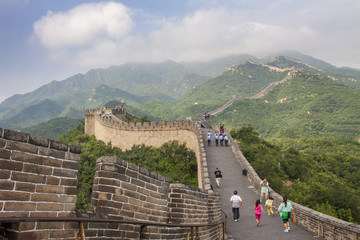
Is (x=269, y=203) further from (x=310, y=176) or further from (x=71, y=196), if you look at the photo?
(x=310, y=176)

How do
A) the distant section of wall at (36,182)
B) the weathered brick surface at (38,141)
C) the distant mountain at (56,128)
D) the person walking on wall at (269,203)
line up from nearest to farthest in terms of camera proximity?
the distant section of wall at (36,182)
the weathered brick surface at (38,141)
the person walking on wall at (269,203)
the distant mountain at (56,128)

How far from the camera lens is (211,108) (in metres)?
78.0

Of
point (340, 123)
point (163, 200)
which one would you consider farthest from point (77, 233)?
point (340, 123)

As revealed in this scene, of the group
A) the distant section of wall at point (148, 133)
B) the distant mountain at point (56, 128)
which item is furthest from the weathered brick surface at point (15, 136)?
the distant mountain at point (56, 128)

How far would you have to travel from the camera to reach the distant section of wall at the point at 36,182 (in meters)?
2.52

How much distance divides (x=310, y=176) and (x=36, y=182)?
76.0ft

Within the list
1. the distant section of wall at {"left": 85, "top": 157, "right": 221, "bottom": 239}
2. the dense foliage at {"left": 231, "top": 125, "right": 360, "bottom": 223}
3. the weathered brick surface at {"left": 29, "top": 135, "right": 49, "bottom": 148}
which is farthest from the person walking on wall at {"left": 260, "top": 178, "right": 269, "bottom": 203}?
the weathered brick surface at {"left": 29, "top": 135, "right": 49, "bottom": 148}

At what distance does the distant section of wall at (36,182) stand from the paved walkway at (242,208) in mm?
6604

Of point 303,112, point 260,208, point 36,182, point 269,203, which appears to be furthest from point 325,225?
point 303,112

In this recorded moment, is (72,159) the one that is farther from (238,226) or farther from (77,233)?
(238,226)

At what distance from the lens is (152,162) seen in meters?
24.2

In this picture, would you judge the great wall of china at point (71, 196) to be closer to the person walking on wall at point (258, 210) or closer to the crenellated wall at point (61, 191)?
the crenellated wall at point (61, 191)

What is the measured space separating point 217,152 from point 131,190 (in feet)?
54.4

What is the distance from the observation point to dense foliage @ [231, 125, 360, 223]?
50.0 ft
